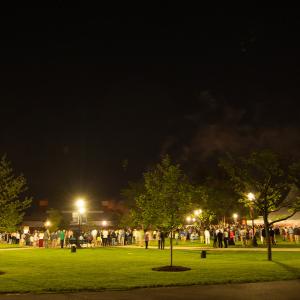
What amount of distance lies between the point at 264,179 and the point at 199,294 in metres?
14.8

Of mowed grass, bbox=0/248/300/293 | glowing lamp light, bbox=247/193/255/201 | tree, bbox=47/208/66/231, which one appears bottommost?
mowed grass, bbox=0/248/300/293

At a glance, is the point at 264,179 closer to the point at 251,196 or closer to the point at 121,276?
the point at 251,196

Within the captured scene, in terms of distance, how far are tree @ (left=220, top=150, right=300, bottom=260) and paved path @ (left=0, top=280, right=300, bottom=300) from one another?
11.2m

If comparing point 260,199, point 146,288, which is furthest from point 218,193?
point 146,288

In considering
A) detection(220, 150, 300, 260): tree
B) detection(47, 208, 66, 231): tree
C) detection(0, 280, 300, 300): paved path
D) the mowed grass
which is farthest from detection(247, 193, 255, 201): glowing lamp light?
detection(47, 208, 66, 231): tree

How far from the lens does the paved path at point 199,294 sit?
537 inches

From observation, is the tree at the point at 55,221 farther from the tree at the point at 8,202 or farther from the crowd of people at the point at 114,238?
the tree at the point at 8,202

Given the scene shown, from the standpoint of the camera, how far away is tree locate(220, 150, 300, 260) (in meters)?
26.6

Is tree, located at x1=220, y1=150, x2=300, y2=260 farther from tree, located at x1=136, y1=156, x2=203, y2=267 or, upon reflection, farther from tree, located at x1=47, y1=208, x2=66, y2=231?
tree, located at x1=47, y1=208, x2=66, y2=231

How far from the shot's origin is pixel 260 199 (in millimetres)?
27156

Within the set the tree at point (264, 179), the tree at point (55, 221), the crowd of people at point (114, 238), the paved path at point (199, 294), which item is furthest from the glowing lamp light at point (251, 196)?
the tree at point (55, 221)

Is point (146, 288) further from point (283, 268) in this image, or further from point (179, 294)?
Result: point (283, 268)

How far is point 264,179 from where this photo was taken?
27859 mm

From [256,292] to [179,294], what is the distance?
2.23 m
